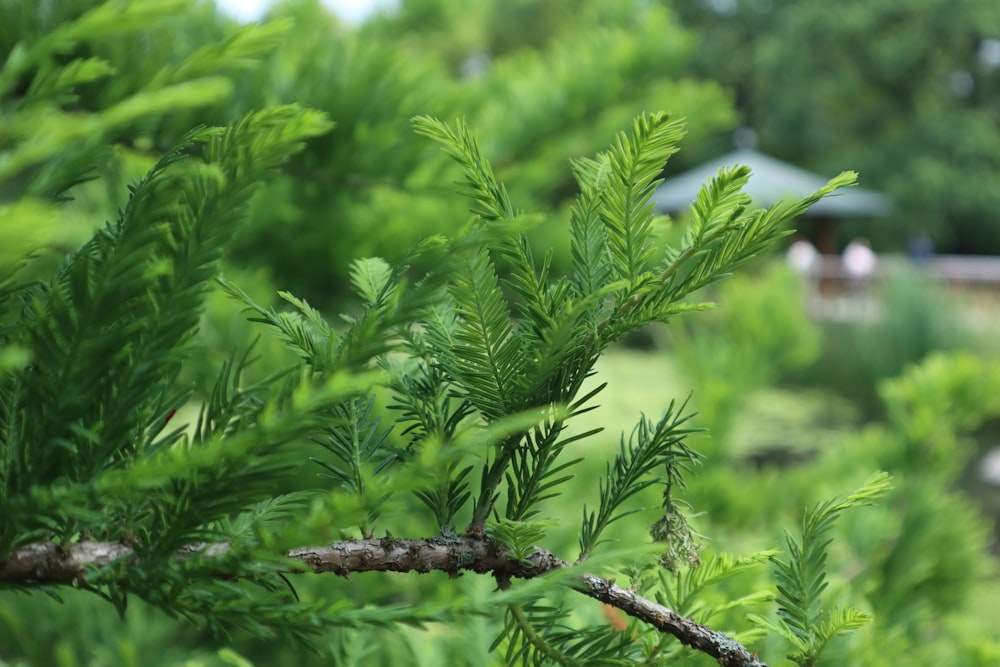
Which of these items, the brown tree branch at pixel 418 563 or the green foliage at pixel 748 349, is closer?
the brown tree branch at pixel 418 563

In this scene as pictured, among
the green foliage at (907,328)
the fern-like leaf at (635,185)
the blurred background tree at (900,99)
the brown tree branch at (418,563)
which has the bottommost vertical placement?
the brown tree branch at (418,563)

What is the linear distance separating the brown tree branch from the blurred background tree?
11.5m

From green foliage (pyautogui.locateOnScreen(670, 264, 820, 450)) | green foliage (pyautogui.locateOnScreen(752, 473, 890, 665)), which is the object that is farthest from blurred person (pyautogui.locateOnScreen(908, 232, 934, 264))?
green foliage (pyautogui.locateOnScreen(752, 473, 890, 665))

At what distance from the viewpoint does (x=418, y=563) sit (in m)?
0.26

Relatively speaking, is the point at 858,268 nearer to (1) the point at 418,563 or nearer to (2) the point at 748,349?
(2) the point at 748,349

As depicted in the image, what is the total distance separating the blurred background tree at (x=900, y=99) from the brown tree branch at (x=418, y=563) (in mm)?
11542

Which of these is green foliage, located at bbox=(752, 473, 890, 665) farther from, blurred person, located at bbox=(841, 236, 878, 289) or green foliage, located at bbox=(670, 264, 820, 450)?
blurred person, located at bbox=(841, 236, 878, 289)

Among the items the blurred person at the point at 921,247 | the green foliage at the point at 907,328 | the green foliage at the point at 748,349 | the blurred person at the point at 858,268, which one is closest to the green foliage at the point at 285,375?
the green foliage at the point at 748,349

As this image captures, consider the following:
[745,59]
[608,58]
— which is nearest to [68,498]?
[608,58]

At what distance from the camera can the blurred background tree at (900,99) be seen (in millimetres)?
11492

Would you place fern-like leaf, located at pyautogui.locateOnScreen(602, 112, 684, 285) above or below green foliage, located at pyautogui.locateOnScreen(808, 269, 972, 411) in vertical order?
below

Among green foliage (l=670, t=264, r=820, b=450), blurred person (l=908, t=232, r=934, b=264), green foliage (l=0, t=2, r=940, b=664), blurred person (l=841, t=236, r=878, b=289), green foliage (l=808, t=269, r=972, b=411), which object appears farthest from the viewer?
blurred person (l=908, t=232, r=934, b=264)

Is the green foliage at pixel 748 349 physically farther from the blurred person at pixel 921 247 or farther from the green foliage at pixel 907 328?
the blurred person at pixel 921 247

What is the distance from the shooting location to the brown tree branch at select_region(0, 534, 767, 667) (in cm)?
23
